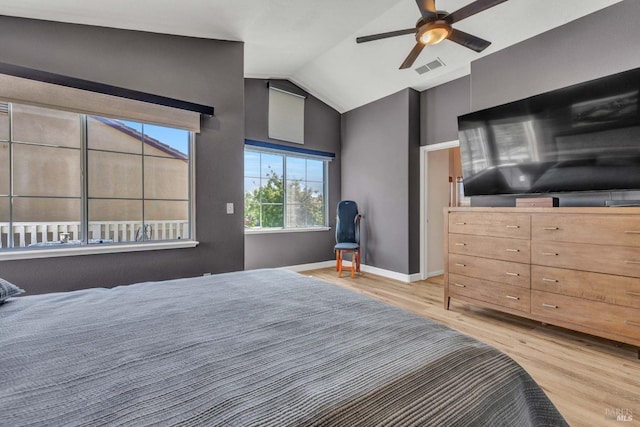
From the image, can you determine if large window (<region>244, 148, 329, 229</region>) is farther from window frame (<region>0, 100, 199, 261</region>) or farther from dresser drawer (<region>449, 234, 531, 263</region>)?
dresser drawer (<region>449, 234, 531, 263</region>)

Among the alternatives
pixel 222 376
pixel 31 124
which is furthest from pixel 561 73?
pixel 31 124

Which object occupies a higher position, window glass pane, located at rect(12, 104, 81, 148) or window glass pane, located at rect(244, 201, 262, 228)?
window glass pane, located at rect(12, 104, 81, 148)

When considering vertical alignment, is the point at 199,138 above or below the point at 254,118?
below

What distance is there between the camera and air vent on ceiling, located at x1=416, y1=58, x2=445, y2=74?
3.52 m

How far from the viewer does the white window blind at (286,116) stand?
455cm

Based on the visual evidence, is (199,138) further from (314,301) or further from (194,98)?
(314,301)

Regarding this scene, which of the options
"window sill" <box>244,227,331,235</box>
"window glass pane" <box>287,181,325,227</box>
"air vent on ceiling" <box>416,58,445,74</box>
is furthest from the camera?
"window glass pane" <box>287,181,325,227</box>

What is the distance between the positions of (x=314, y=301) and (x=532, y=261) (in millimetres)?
2153

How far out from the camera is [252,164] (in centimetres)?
454

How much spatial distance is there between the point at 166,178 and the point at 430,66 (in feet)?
11.1

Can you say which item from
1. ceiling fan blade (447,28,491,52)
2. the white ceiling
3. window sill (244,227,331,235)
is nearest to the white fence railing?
window sill (244,227,331,235)

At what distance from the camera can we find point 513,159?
280 cm

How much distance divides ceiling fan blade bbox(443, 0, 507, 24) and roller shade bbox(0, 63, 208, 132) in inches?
93.8

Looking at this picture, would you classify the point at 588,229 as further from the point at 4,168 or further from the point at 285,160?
the point at 4,168
